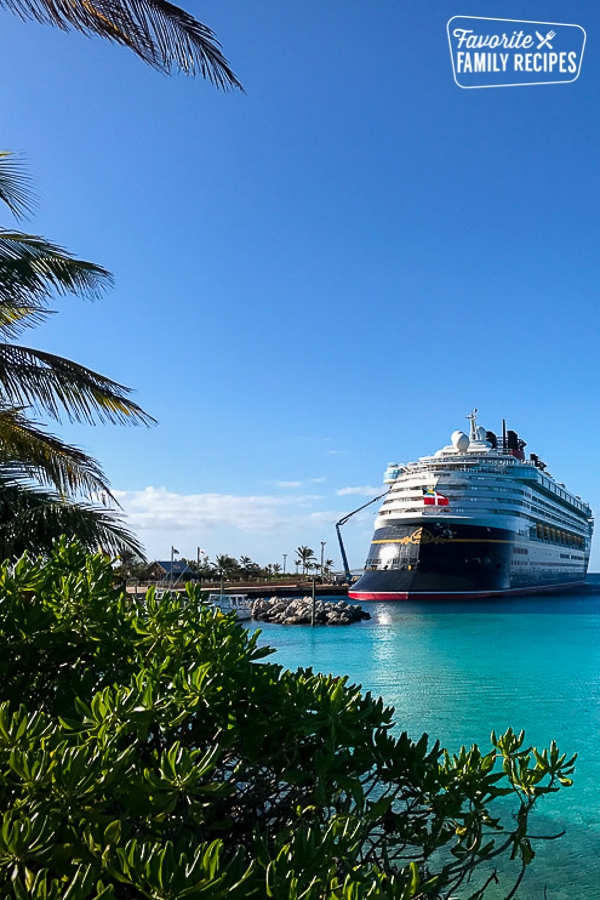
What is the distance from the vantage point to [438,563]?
139 feet

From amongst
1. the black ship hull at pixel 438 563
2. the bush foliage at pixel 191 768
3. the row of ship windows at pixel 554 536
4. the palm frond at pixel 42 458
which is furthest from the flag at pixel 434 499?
the bush foliage at pixel 191 768

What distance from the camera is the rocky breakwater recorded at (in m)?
38.5

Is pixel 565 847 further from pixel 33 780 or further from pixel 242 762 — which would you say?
pixel 33 780

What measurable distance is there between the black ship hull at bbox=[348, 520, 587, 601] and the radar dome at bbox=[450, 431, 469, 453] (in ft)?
24.5

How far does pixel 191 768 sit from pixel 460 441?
50128mm

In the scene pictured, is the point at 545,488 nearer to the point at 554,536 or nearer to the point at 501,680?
the point at 554,536

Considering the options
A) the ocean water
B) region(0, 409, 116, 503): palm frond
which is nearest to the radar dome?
the ocean water

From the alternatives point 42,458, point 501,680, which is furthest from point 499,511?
point 42,458

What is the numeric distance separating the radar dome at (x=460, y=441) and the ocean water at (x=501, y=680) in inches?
545

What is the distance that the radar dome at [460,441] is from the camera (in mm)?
50219

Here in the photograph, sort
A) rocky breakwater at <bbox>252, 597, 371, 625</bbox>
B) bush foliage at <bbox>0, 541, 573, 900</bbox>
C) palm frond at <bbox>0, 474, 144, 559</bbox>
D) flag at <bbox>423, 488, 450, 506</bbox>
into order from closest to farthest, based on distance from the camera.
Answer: bush foliage at <bbox>0, 541, 573, 900</bbox>
palm frond at <bbox>0, 474, 144, 559</bbox>
rocky breakwater at <bbox>252, 597, 371, 625</bbox>
flag at <bbox>423, 488, 450, 506</bbox>

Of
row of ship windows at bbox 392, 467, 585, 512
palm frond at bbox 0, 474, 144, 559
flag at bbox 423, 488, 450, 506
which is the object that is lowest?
palm frond at bbox 0, 474, 144, 559

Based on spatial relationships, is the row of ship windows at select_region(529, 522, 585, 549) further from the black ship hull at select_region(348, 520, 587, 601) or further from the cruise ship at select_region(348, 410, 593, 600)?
the black ship hull at select_region(348, 520, 587, 601)

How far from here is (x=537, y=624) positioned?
109ft
